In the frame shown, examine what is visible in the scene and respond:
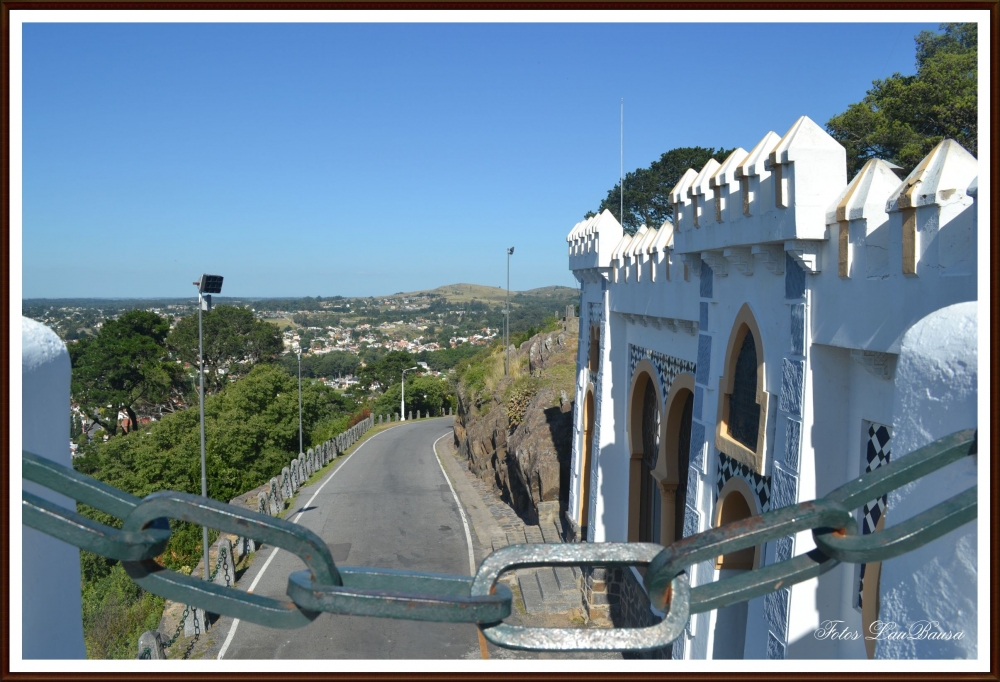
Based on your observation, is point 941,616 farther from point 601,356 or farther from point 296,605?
point 601,356

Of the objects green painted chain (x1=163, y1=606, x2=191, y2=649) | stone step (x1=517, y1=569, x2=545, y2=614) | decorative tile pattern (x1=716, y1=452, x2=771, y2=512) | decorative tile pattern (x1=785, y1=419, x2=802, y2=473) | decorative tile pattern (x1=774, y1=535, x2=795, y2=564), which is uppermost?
decorative tile pattern (x1=785, y1=419, x2=802, y2=473)

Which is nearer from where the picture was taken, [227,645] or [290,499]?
[227,645]

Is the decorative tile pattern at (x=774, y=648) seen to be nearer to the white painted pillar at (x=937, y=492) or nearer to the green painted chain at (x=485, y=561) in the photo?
the white painted pillar at (x=937, y=492)

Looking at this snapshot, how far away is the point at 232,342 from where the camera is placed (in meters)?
49.4

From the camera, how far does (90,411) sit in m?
34.0

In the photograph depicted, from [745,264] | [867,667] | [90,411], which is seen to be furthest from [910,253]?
[90,411]

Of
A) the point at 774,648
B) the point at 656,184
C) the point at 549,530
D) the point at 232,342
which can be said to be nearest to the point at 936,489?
the point at 774,648

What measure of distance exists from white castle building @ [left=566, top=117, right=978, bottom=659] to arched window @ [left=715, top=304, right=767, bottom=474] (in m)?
0.02

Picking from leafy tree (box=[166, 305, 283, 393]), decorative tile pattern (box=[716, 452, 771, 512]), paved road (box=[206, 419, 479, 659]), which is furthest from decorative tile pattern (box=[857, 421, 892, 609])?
leafy tree (box=[166, 305, 283, 393])

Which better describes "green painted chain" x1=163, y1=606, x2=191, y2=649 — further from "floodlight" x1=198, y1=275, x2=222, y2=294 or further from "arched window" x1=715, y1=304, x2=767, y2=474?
"arched window" x1=715, y1=304, x2=767, y2=474

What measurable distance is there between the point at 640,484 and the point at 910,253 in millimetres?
7280

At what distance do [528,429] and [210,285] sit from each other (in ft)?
27.0

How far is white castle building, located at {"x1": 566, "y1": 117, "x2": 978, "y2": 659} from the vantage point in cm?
189

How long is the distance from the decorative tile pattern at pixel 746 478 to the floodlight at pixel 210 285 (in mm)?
10125
